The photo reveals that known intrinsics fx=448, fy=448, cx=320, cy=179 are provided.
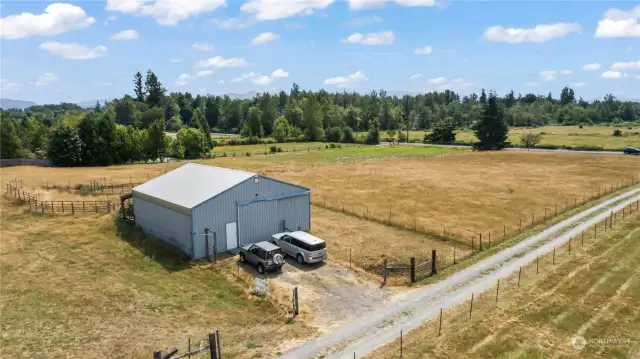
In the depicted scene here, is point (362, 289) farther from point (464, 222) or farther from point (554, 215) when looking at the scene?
point (554, 215)

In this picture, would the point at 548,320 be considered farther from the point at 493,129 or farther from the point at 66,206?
the point at 493,129

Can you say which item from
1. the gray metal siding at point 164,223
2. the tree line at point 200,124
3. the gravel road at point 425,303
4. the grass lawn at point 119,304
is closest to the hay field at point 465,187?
the gravel road at point 425,303

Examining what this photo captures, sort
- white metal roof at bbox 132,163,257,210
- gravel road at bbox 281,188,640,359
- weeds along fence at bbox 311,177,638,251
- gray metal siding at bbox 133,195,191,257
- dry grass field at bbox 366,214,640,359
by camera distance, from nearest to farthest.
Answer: dry grass field at bbox 366,214,640,359, gravel road at bbox 281,188,640,359, gray metal siding at bbox 133,195,191,257, white metal roof at bbox 132,163,257,210, weeds along fence at bbox 311,177,638,251

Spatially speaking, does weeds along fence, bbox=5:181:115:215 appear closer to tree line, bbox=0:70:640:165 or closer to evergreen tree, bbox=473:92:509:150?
tree line, bbox=0:70:640:165

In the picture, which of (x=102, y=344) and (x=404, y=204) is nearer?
(x=102, y=344)

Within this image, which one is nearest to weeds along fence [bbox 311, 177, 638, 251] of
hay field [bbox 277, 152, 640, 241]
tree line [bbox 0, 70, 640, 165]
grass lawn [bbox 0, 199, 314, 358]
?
hay field [bbox 277, 152, 640, 241]

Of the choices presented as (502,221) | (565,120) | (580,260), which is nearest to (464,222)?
(502,221)

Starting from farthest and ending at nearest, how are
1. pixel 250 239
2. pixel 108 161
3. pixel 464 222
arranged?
pixel 108 161 < pixel 464 222 < pixel 250 239

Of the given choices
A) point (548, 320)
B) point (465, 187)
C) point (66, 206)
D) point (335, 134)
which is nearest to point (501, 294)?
point (548, 320)
